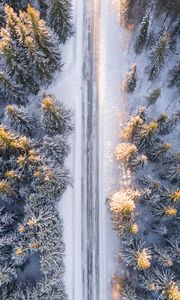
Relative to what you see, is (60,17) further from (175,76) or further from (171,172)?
(171,172)

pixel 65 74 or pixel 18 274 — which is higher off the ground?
pixel 65 74

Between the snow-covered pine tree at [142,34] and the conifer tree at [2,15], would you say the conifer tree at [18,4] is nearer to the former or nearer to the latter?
the conifer tree at [2,15]

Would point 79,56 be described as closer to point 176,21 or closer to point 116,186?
point 176,21

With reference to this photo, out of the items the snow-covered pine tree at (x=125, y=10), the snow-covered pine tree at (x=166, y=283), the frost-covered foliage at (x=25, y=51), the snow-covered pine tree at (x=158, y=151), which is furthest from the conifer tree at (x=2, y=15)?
the snow-covered pine tree at (x=166, y=283)

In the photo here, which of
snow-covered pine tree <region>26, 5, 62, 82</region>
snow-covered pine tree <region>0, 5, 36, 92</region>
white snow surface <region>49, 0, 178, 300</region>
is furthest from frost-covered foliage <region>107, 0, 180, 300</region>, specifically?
snow-covered pine tree <region>0, 5, 36, 92</region>

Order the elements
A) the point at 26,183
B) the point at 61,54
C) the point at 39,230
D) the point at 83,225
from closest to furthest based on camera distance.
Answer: the point at 39,230
the point at 26,183
the point at 83,225
the point at 61,54

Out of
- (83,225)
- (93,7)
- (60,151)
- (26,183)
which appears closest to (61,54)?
(93,7)
